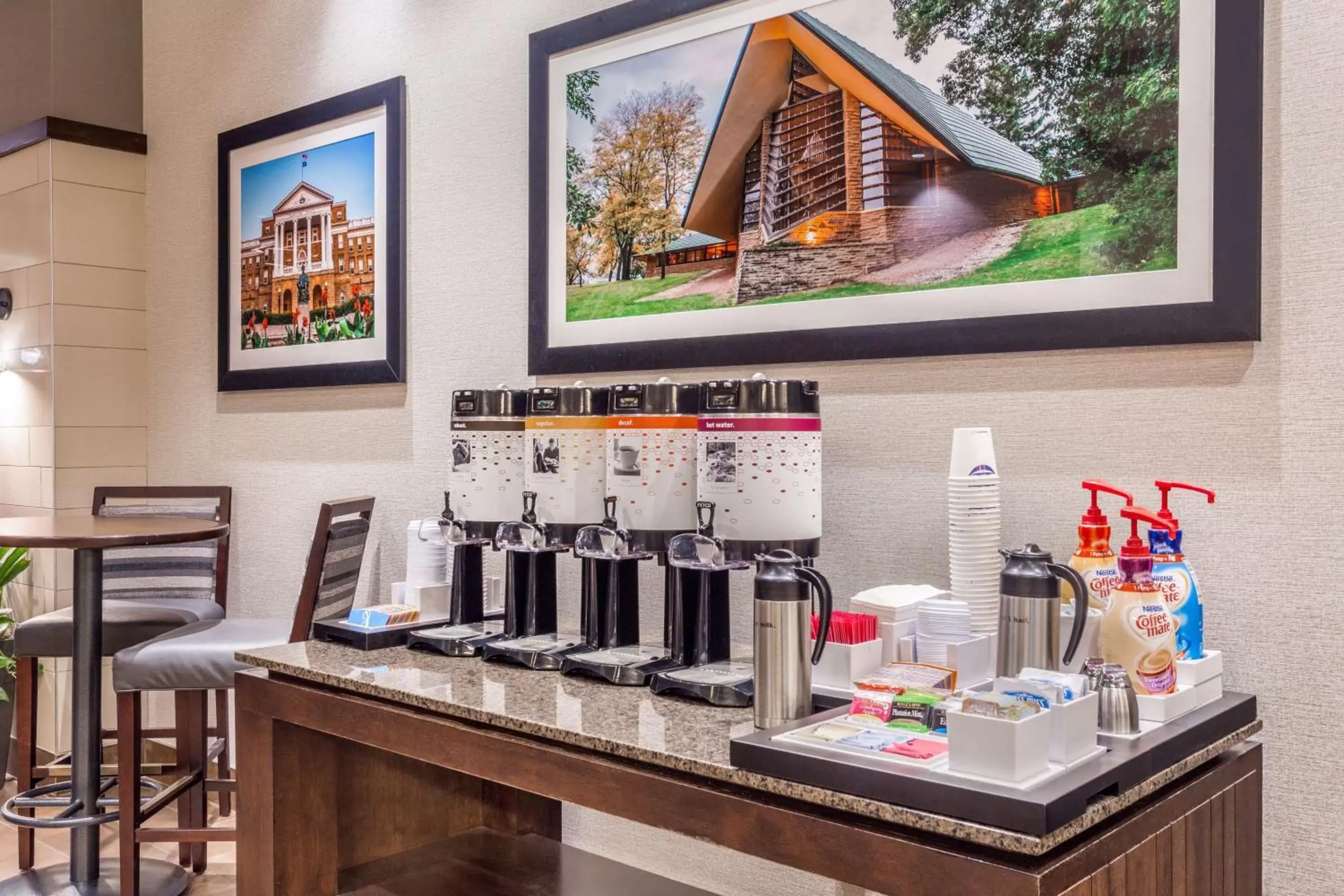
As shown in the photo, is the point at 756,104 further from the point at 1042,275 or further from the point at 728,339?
the point at 1042,275

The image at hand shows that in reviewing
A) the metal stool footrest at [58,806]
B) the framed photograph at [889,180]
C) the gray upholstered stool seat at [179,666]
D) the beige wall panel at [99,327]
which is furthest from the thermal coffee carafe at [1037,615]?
the beige wall panel at [99,327]

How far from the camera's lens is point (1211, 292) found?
163 centimetres

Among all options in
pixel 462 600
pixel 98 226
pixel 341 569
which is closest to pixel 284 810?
pixel 462 600

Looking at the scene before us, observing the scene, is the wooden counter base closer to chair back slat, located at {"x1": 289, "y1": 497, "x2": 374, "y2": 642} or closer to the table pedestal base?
chair back slat, located at {"x1": 289, "y1": 497, "x2": 374, "y2": 642}

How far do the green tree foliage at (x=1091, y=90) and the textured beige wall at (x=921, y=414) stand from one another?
0.49 feet

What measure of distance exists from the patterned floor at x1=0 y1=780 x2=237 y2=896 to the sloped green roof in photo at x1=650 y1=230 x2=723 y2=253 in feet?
6.89

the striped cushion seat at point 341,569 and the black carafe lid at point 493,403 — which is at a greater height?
the black carafe lid at point 493,403

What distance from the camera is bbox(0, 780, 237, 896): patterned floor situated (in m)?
2.98

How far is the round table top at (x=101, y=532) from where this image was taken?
251 centimetres

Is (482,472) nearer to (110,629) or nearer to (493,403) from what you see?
(493,403)

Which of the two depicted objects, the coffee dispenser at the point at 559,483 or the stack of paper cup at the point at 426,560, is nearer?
the coffee dispenser at the point at 559,483

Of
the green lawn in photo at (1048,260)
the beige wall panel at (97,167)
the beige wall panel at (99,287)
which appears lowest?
the green lawn in photo at (1048,260)

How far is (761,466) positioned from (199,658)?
5.54 ft

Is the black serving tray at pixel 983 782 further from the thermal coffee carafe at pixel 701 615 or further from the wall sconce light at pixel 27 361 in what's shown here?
the wall sconce light at pixel 27 361
